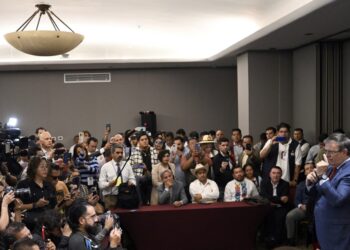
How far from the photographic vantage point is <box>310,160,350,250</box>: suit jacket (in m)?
3.14

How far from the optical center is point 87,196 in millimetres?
5023

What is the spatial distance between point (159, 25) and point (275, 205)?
13.6ft

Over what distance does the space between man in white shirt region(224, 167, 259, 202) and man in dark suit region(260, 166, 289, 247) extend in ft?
0.61

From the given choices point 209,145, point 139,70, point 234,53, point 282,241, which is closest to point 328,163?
point 282,241

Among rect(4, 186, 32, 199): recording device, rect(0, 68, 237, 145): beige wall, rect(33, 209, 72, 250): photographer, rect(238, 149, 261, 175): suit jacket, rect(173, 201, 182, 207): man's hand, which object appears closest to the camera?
rect(33, 209, 72, 250): photographer

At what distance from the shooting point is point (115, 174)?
550cm

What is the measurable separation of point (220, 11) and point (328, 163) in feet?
13.4

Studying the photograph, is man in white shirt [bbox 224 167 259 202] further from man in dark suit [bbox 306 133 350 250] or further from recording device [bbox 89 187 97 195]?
man in dark suit [bbox 306 133 350 250]

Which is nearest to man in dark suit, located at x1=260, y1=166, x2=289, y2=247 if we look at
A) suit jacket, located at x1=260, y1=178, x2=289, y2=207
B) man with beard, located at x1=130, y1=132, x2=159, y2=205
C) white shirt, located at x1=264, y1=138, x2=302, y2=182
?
suit jacket, located at x1=260, y1=178, x2=289, y2=207

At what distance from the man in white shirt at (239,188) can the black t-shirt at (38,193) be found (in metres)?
2.27

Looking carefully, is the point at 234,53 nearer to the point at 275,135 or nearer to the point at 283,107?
the point at 283,107

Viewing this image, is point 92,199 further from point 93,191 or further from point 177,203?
point 177,203

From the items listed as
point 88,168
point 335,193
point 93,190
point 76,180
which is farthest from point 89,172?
point 335,193

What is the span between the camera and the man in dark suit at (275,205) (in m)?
5.55
